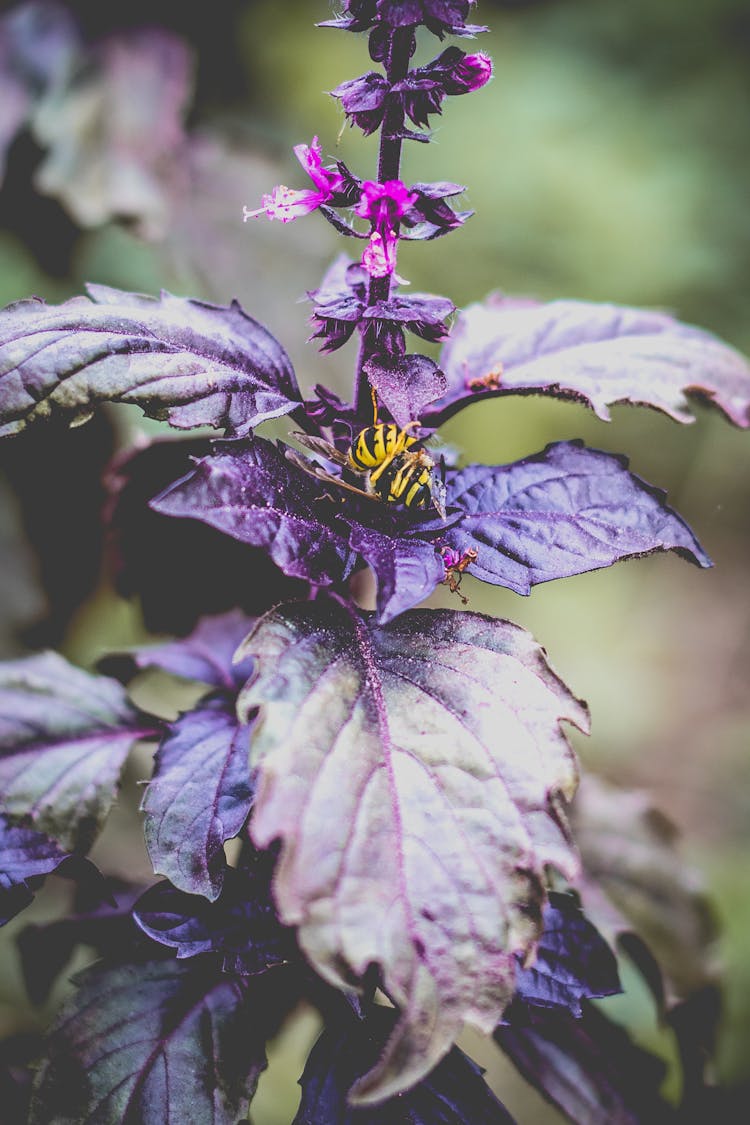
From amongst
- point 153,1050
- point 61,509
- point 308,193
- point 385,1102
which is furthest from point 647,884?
point 61,509

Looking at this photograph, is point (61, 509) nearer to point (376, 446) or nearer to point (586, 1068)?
point (376, 446)

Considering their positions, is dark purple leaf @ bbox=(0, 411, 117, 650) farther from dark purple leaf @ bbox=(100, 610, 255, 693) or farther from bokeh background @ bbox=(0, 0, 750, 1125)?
dark purple leaf @ bbox=(100, 610, 255, 693)

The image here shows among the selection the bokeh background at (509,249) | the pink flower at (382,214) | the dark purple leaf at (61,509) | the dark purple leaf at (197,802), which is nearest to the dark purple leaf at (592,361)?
the pink flower at (382,214)

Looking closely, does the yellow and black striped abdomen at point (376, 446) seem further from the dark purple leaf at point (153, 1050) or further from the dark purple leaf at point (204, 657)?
the dark purple leaf at point (153, 1050)

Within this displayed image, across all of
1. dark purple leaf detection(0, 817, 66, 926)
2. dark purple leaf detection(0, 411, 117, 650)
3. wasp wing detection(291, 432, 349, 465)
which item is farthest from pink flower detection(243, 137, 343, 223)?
dark purple leaf detection(0, 411, 117, 650)

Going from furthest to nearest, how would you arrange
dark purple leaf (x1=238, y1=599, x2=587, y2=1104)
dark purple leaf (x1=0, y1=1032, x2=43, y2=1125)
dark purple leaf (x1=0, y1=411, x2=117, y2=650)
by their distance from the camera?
dark purple leaf (x1=0, y1=411, x2=117, y2=650)
dark purple leaf (x1=0, y1=1032, x2=43, y2=1125)
dark purple leaf (x1=238, y1=599, x2=587, y2=1104)
